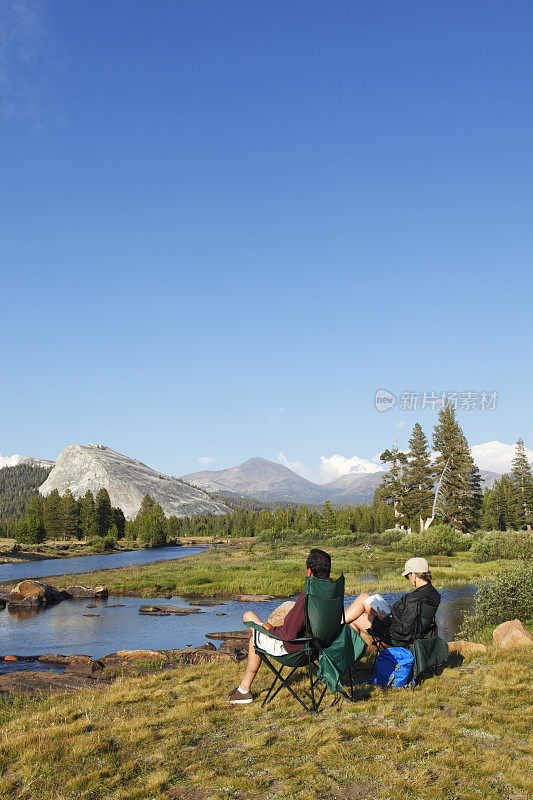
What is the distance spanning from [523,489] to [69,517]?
247ft

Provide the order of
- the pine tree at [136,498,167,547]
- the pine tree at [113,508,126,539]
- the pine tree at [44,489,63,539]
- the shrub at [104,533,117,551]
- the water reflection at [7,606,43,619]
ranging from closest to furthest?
the water reflection at [7,606,43,619] → the shrub at [104,533,117,551] → the pine tree at [44,489,63,539] → the pine tree at [136,498,167,547] → the pine tree at [113,508,126,539]

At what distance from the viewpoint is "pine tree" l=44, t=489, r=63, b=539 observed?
94312 millimetres

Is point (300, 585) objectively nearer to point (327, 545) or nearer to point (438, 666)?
point (438, 666)

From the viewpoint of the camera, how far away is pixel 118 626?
73.8 feet

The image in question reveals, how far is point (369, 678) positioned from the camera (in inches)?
311

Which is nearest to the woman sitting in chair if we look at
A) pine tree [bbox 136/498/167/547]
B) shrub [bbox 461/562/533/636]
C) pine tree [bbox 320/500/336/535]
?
shrub [bbox 461/562/533/636]

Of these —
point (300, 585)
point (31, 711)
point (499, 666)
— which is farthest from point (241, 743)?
point (300, 585)

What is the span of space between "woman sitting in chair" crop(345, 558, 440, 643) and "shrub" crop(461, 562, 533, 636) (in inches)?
291

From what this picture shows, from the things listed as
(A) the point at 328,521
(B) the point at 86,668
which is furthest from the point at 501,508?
(B) the point at 86,668

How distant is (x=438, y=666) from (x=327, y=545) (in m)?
62.2

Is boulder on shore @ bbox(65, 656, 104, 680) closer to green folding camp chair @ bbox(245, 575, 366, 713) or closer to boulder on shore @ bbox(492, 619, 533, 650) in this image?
green folding camp chair @ bbox(245, 575, 366, 713)

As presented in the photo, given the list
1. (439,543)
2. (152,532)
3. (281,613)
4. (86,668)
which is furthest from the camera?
(152,532)

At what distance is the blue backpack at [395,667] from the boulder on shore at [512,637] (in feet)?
10.2

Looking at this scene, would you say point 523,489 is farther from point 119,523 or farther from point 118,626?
point 119,523
